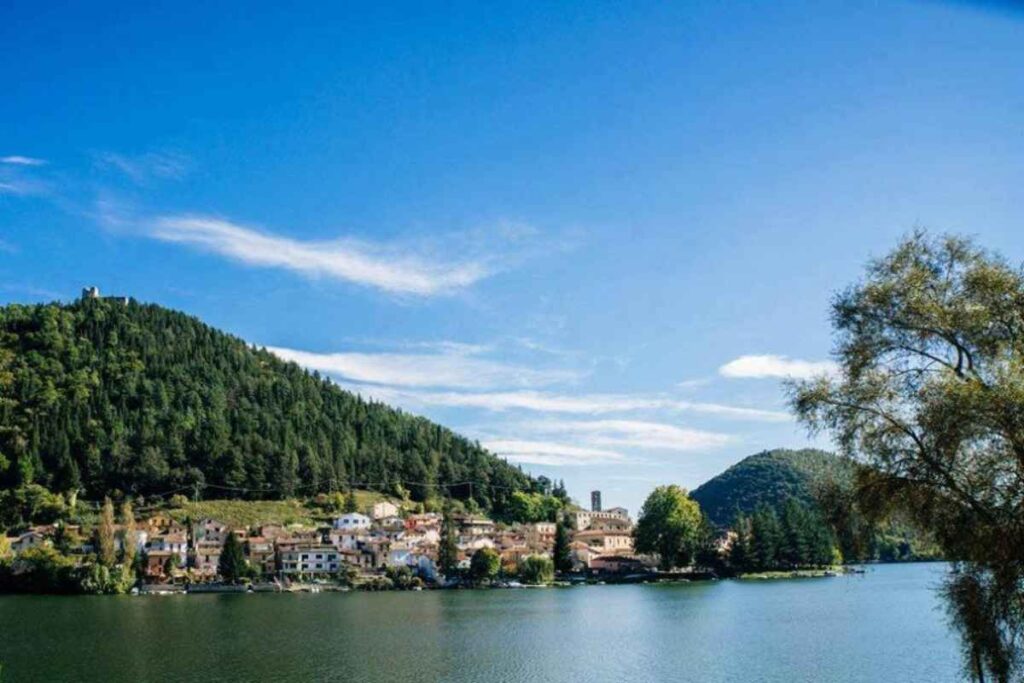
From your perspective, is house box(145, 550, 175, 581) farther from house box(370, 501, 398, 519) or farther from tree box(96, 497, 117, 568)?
house box(370, 501, 398, 519)

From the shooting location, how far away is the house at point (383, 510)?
135900 mm

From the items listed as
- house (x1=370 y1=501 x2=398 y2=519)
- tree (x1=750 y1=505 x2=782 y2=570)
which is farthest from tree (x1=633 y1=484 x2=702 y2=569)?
house (x1=370 y1=501 x2=398 y2=519)

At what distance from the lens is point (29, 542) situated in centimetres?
9931

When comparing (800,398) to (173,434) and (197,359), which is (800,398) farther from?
(197,359)

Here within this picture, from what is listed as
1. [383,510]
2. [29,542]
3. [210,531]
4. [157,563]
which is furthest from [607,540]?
[29,542]

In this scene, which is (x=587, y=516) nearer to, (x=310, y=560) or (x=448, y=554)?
(x=448, y=554)

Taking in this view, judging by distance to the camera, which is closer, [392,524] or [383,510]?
[392,524]

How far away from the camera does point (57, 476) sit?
126062 mm

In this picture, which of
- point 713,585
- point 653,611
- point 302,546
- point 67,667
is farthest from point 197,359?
point 67,667

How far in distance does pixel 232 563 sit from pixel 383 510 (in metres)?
40.4

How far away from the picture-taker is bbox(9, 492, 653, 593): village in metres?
99.6

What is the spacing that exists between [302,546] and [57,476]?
4386 cm

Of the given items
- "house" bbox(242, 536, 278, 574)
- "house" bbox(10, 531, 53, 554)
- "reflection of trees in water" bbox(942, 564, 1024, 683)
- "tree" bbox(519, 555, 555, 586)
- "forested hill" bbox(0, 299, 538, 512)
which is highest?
"forested hill" bbox(0, 299, 538, 512)

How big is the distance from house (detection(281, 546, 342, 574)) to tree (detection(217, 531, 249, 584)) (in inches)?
254
